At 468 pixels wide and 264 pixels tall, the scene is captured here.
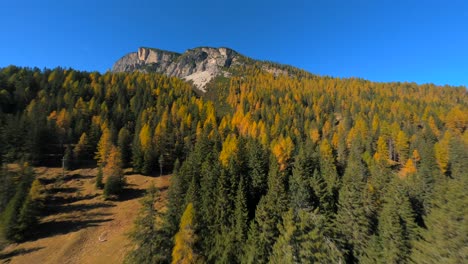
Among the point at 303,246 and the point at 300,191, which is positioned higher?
the point at 300,191

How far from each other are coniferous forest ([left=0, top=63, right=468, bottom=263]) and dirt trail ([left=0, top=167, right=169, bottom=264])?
3.04 meters

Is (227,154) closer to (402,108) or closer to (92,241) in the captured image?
(92,241)

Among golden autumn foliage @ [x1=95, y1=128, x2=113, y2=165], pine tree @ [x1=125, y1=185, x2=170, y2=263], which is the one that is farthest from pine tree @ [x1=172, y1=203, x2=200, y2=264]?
golden autumn foliage @ [x1=95, y1=128, x2=113, y2=165]

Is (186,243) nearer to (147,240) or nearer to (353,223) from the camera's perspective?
(147,240)

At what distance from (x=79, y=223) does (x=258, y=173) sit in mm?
34966

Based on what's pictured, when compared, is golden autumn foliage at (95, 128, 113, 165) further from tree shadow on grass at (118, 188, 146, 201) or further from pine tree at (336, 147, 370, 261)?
pine tree at (336, 147, 370, 261)

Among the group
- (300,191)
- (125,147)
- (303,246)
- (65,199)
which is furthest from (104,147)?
(303,246)

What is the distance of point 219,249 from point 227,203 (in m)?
7.85

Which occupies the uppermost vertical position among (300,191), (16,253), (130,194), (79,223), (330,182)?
(330,182)

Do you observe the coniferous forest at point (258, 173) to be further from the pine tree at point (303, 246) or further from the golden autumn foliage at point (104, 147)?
the golden autumn foliage at point (104, 147)

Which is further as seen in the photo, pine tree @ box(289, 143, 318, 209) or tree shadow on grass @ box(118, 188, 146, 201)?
tree shadow on grass @ box(118, 188, 146, 201)

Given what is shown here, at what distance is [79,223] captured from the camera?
1608 inches

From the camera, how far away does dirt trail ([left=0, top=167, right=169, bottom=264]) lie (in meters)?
33.0

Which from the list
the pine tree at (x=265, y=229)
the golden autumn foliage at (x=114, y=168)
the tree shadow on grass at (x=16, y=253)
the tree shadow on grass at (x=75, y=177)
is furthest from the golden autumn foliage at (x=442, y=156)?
the tree shadow on grass at (x=75, y=177)
